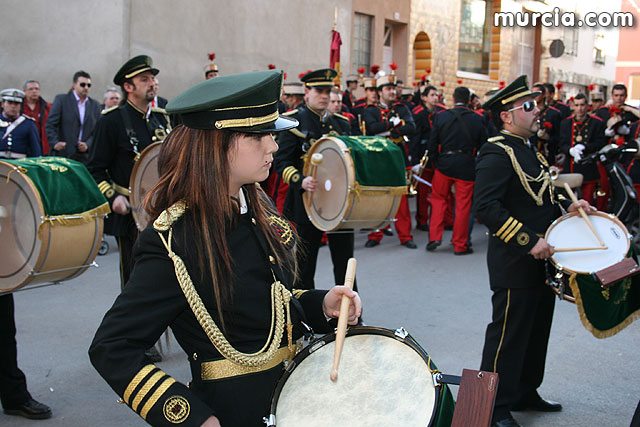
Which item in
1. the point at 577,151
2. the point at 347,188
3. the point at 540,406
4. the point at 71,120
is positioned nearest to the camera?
the point at 540,406

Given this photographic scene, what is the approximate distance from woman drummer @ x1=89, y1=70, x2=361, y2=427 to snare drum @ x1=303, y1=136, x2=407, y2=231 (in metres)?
3.52

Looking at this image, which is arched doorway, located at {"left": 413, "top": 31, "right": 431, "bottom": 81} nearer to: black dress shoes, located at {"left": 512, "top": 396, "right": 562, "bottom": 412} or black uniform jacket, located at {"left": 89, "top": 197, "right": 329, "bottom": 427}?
black dress shoes, located at {"left": 512, "top": 396, "right": 562, "bottom": 412}

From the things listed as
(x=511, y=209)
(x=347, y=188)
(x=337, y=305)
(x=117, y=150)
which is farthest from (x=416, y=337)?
(x=337, y=305)

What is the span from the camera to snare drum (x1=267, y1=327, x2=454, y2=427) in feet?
6.20

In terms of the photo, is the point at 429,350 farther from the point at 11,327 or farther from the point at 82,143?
the point at 82,143

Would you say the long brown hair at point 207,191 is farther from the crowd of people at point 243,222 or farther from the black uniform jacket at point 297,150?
the black uniform jacket at point 297,150

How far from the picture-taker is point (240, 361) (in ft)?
6.25

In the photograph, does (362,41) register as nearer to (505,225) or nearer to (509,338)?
(505,225)

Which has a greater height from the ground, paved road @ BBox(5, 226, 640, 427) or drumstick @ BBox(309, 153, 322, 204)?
drumstick @ BBox(309, 153, 322, 204)

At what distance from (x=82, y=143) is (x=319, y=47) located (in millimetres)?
8238

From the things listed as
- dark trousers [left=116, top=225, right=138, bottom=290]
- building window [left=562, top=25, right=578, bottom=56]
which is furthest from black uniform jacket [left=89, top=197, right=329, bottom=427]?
building window [left=562, top=25, right=578, bottom=56]

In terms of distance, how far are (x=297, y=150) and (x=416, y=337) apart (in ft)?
6.36

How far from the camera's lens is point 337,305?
6.84ft

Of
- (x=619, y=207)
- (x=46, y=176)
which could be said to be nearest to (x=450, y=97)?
(x=619, y=207)
